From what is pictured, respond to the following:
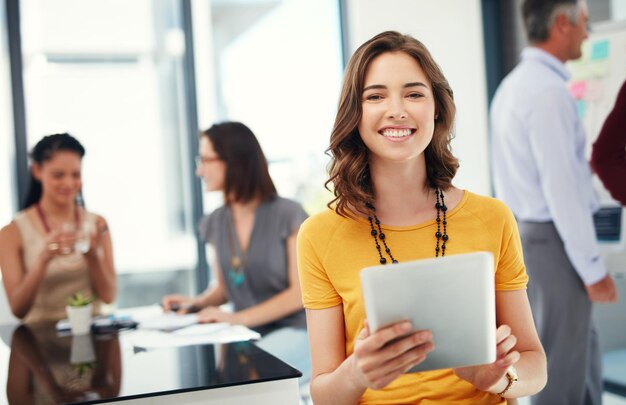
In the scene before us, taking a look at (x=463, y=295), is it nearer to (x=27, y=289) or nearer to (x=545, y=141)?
(x=545, y=141)

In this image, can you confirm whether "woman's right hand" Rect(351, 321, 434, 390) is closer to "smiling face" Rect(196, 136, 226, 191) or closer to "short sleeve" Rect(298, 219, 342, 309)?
"short sleeve" Rect(298, 219, 342, 309)

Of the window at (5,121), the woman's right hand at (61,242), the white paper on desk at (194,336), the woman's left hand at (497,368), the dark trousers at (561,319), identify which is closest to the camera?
the woman's left hand at (497,368)

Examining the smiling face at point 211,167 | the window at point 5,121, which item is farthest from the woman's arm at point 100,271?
the window at point 5,121

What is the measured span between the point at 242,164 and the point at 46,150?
0.83 metres

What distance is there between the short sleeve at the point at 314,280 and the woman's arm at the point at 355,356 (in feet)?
0.06

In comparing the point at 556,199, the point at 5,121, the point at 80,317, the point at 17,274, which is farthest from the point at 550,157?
the point at 5,121

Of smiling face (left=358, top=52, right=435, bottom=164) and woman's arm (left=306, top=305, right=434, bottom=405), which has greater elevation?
smiling face (left=358, top=52, right=435, bottom=164)

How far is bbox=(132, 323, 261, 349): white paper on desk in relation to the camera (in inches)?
85.7

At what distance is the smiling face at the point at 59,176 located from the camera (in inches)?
126

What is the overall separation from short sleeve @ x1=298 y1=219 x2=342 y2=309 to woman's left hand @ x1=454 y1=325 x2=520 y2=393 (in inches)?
13.0

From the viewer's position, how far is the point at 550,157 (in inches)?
116

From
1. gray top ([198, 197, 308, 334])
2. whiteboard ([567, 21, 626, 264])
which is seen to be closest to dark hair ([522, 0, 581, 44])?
whiteboard ([567, 21, 626, 264])

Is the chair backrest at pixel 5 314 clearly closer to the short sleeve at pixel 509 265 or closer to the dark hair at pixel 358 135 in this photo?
the dark hair at pixel 358 135

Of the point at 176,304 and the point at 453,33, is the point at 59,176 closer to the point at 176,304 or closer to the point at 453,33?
the point at 176,304
